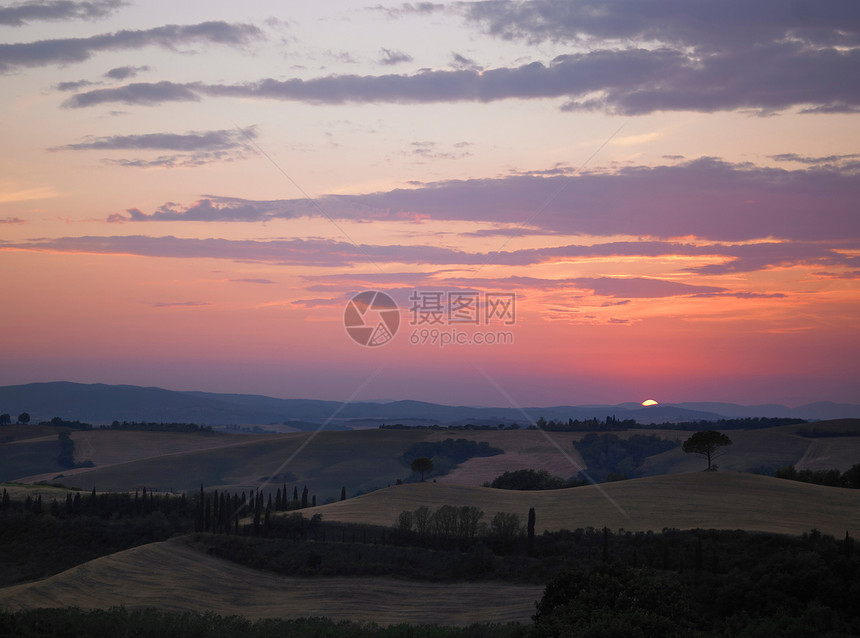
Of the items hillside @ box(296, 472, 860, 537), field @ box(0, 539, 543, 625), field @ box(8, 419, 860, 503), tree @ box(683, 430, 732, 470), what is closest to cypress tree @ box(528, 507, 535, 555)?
hillside @ box(296, 472, 860, 537)

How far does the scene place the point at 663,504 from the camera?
73375 millimetres

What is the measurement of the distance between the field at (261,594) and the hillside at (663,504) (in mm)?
18154

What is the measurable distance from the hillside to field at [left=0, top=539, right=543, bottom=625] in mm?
18154

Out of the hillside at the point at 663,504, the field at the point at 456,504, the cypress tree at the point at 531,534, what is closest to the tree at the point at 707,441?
the field at the point at 456,504

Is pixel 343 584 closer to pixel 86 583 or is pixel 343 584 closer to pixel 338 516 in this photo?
pixel 86 583

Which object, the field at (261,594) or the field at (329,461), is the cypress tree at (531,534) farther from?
the field at (329,461)

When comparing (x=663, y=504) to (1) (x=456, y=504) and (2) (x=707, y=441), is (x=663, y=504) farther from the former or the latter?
(2) (x=707, y=441)

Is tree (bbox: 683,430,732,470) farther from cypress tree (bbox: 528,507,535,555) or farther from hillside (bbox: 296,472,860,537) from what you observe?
cypress tree (bbox: 528,507,535,555)

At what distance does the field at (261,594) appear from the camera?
46.8 meters

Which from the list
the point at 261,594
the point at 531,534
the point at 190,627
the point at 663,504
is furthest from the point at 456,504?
the point at 190,627

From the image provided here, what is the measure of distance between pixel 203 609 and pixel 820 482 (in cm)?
7514

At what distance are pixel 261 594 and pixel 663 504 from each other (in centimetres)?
3878

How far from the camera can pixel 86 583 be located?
53094 mm

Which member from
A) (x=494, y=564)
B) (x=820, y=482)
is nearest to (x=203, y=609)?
(x=494, y=564)
